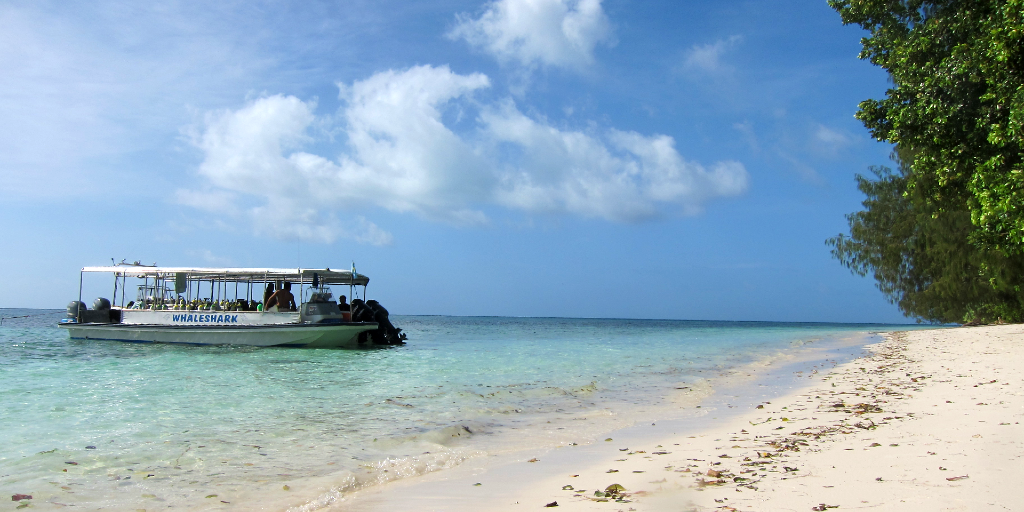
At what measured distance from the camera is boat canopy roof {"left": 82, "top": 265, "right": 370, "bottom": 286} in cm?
2256

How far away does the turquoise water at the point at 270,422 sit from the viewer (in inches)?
216

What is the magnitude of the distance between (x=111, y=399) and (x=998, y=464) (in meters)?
12.3

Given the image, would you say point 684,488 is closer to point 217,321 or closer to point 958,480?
point 958,480

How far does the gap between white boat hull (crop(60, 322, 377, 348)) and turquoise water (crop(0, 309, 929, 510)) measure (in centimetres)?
499

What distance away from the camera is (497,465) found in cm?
595

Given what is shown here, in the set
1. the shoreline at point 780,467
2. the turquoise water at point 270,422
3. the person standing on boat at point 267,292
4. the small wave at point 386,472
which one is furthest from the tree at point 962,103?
the person standing on boat at point 267,292

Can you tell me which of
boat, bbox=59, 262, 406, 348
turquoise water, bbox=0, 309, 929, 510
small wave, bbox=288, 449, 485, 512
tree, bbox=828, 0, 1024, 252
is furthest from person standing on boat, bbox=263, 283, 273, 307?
tree, bbox=828, 0, 1024, 252

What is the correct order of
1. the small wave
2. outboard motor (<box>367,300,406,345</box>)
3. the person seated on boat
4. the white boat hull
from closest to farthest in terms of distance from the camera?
the small wave, the white boat hull, the person seated on boat, outboard motor (<box>367,300,406,345</box>)

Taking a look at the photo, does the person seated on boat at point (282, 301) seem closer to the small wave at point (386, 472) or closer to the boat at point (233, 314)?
the boat at point (233, 314)

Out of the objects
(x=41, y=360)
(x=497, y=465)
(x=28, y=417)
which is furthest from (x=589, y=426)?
(x=41, y=360)

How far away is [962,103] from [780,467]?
10493mm

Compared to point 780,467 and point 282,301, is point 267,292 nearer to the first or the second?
point 282,301

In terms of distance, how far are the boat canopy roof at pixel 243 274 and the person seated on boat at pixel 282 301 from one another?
1.64 feet

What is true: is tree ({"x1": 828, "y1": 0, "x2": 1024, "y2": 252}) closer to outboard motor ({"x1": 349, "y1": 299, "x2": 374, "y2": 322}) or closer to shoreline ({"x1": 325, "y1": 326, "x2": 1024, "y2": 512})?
shoreline ({"x1": 325, "y1": 326, "x2": 1024, "y2": 512})
